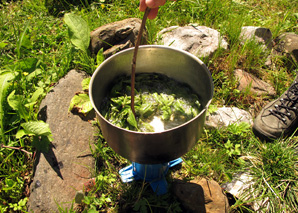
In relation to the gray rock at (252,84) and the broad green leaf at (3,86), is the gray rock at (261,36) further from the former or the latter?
the broad green leaf at (3,86)

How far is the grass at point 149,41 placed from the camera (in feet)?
6.51

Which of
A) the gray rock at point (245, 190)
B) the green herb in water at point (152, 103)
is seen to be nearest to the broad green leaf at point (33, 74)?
the green herb in water at point (152, 103)

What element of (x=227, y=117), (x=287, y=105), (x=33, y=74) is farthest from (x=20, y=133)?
(x=287, y=105)

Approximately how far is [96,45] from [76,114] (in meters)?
0.81

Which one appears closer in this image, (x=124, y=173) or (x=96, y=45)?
(x=124, y=173)

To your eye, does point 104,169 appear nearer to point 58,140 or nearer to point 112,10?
point 58,140

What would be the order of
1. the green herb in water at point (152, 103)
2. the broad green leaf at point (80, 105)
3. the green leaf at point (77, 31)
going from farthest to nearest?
the green leaf at point (77, 31) → the broad green leaf at point (80, 105) → the green herb in water at point (152, 103)

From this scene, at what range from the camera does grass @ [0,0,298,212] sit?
1985 mm

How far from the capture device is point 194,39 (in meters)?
2.93

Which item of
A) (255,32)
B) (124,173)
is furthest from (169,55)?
(255,32)

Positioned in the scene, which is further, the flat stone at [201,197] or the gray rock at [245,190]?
the gray rock at [245,190]

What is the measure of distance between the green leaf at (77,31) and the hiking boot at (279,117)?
6.02 feet

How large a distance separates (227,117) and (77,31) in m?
1.70

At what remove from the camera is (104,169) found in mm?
2135
